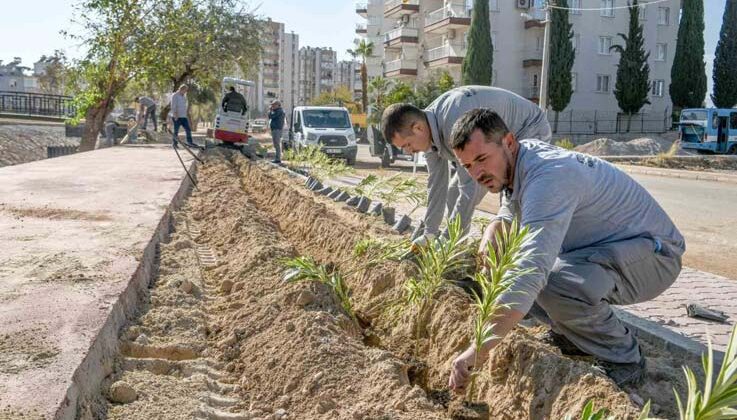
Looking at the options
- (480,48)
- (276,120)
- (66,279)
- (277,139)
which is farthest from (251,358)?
(480,48)

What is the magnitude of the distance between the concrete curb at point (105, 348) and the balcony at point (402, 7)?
5518 cm

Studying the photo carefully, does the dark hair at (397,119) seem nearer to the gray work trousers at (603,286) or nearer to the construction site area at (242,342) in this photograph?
the construction site area at (242,342)

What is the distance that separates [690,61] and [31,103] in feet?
137

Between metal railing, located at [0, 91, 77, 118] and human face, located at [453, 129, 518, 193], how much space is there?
4330 centimetres

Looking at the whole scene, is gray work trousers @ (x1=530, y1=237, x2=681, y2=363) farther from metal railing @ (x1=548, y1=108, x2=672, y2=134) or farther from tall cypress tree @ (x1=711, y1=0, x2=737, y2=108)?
tall cypress tree @ (x1=711, y1=0, x2=737, y2=108)

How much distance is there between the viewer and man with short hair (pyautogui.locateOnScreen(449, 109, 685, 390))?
9.54ft

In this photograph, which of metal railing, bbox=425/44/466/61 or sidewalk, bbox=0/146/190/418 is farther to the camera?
metal railing, bbox=425/44/466/61

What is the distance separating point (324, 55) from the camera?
164 meters

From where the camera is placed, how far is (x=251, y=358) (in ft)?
12.7

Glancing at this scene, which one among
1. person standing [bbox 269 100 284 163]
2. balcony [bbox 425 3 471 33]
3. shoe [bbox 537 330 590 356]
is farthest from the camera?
balcony [bbox 425 3 471 33]

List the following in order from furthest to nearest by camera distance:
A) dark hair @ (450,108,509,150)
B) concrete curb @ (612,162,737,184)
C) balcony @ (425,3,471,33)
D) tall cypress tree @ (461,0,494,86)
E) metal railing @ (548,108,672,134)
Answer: balcony @ (425,3,471,33) → metal railing @ (548,108,672,134) → tall cypress tree @ (461,0,494,86) → concrete curb @ (612,162,737,184) → dark hair @ (450,108,509,150)

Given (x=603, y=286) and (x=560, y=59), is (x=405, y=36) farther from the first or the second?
(x=603, y=286)

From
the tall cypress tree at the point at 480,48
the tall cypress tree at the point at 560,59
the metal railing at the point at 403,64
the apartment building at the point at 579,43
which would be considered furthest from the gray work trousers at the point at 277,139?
the metal railing at the point at 403,64

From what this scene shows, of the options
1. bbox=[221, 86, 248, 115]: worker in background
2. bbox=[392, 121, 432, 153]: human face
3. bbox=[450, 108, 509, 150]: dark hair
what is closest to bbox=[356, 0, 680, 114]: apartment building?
bbox=[221, 86, 248, 115]: worker in background
